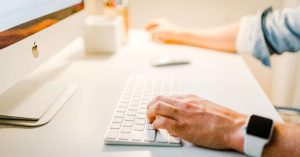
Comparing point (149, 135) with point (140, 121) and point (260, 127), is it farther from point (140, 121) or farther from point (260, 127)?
point (260, 127)

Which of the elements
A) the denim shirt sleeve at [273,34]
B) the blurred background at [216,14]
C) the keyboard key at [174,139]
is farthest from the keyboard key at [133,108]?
the blurred background at [216,14]

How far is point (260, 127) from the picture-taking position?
483 millimetres

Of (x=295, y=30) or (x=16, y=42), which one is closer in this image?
(x=16, y=42)

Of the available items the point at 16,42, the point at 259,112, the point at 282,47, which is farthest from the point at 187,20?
the point at 16,42

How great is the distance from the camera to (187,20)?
1.46 metres

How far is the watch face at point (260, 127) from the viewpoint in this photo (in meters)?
0.48

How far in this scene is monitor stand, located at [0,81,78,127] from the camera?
58 cm

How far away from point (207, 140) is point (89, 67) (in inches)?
18.8

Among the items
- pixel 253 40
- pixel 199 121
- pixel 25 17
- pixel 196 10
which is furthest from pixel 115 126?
pixel 196 10

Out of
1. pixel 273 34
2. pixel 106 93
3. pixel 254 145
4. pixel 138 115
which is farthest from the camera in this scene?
pixel 273 34

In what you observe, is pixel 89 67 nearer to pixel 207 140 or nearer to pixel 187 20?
pixel 207 140

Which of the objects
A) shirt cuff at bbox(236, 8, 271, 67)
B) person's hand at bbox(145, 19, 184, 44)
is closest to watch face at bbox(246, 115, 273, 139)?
shirt cuff at bbox(236, 8, 271, 67)

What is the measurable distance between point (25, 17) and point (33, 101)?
0.17 metres

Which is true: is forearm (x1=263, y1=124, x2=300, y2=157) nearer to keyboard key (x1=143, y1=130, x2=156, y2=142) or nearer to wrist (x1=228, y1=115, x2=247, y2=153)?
wrist (x1=228, y1=115, x2=247, y2=153)
